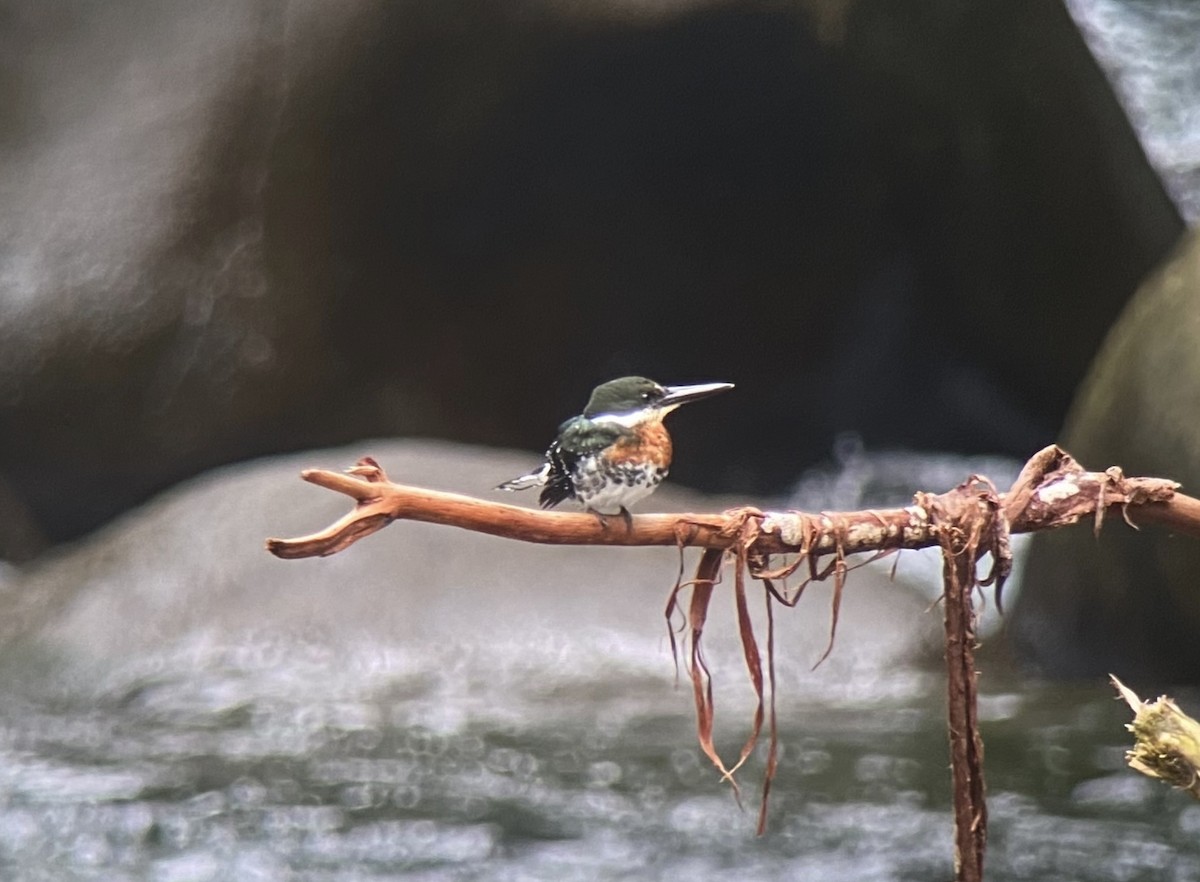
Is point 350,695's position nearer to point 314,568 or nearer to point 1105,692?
point 314,568

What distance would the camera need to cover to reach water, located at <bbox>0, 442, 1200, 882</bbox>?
12.8 ft

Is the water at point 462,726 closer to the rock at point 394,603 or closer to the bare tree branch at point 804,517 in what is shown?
the rock at point 394,603

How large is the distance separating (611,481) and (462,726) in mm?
2670

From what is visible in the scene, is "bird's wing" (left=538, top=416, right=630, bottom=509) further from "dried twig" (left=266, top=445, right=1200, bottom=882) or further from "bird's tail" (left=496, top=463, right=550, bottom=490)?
"dried twig" (left=266, top=445, right=1200, bottom=882)

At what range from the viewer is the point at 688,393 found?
7.81 ft

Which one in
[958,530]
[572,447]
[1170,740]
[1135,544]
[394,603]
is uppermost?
[572,447]

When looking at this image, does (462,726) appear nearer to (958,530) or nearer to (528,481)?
(528,481)

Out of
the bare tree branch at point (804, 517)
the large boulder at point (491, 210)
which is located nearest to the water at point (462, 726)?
the large boulder at point (491, 210)

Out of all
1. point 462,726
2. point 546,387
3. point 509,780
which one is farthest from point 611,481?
point 546,387

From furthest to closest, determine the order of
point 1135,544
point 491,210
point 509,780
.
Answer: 1. point 491,210
2. point 1135,544
3. point 509,780

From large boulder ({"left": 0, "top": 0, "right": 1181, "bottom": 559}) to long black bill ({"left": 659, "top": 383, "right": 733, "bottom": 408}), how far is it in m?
5.31

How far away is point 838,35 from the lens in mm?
7504

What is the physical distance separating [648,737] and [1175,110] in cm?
443

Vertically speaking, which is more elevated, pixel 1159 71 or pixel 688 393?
pixel 1159 71
